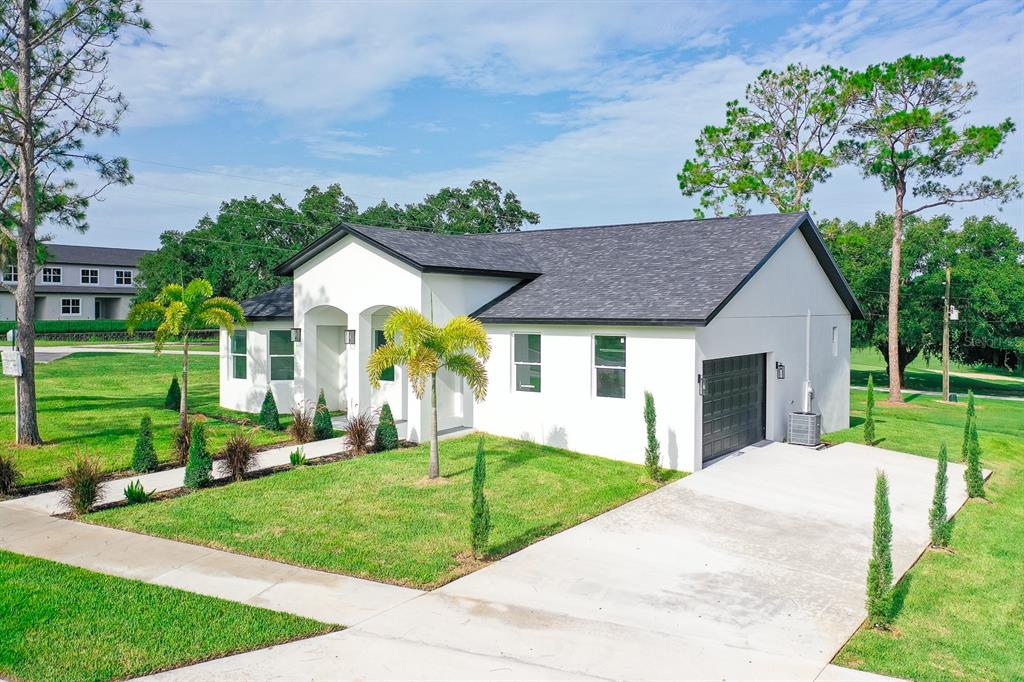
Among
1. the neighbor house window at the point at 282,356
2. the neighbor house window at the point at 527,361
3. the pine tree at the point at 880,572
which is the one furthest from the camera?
the neighbor house window at the point at 282,356

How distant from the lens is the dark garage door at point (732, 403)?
15.1 m

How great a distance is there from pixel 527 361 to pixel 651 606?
30.3 ft

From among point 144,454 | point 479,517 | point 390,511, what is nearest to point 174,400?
point 144,454

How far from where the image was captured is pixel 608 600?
25.8 ft

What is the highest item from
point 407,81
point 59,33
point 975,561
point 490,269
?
point 407,81

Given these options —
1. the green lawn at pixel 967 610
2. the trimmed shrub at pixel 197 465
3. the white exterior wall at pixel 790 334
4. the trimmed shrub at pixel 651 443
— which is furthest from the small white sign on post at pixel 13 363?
the green lawn at pixel 967 610

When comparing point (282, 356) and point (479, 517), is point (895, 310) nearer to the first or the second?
point (282, 356)

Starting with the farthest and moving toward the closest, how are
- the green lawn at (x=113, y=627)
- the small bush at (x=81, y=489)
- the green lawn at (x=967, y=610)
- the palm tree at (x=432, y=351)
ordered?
the palm tree at (x=432, y=351) → the small bush at (x=81, y=489) → the green lawn at (x=967, y=610) → the green lawn at (x=113, y=627)

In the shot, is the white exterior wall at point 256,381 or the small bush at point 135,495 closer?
the small bush at point 135,495

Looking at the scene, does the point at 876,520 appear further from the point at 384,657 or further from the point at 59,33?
the point at 59,33

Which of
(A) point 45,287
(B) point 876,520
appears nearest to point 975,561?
(B) point 876,520

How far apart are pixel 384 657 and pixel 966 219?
175 ft

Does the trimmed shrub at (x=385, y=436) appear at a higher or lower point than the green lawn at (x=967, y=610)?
higher

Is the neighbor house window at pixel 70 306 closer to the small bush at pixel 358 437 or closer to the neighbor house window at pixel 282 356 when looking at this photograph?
the neighbor house window at pixel 282 356
